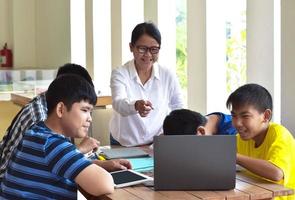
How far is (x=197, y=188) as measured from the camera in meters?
1.60

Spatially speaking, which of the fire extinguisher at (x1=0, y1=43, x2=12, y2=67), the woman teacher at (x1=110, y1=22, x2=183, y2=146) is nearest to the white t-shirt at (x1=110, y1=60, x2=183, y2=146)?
the woman teacher at (x1=110, y1=22, x2=183, y2=146)

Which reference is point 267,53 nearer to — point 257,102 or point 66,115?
point 257,102

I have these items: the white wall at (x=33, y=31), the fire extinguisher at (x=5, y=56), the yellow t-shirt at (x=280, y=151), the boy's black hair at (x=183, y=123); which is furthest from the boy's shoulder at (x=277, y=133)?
the fire extinguisher at (x=5, y=56)

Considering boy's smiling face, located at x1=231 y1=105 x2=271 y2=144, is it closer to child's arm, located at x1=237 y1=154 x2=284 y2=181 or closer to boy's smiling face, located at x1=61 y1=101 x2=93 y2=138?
child's arm, located at x1=237 y1=154 x2=284 y2=181

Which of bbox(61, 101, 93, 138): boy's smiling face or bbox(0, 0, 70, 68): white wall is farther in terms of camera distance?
bbox(0, 0, 70, 68): white wall

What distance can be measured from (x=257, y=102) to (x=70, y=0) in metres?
3.38

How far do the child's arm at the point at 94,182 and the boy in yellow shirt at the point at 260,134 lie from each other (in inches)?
18.8

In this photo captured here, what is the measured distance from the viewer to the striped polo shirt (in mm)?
1608

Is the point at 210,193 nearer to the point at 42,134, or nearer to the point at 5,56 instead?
the point at 42,134

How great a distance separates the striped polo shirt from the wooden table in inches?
4.8

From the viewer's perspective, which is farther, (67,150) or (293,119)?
(293,119)

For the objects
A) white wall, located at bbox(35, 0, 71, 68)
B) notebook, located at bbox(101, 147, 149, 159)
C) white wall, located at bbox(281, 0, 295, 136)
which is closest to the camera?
notebook, located at bbox(101, 147, 149, 159)

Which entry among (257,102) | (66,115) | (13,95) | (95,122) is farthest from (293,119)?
(13,95)

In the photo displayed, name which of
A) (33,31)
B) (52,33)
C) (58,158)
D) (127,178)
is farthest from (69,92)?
(33,31)
